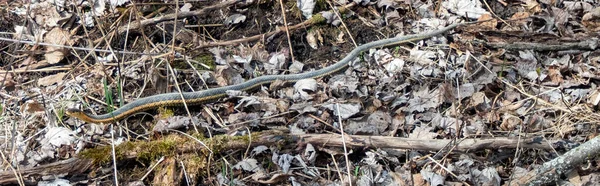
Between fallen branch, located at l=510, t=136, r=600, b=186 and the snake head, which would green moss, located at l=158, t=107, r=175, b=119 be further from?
fallen branch, located at l=510, t=136, r=600, b=186

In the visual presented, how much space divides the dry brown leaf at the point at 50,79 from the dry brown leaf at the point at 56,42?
0.18 meters

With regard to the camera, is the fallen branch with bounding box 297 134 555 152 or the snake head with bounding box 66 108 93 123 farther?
the snake head with bounding box 66 108 93 123

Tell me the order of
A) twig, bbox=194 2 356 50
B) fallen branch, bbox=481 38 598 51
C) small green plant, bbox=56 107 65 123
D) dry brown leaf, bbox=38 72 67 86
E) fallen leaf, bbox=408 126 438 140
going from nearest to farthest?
1. fallen leaf, bbox=408 126 438 140
2. small green plant, bbox=56 107 65 123
3. dry brown leaf, bbox=38 72 67 86
4. fallen branch, bbox=481 38 598 51
5. twig, bbox=194 2 356 50

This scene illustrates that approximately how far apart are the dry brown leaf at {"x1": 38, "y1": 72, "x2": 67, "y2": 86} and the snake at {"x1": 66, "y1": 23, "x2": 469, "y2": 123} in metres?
0.84

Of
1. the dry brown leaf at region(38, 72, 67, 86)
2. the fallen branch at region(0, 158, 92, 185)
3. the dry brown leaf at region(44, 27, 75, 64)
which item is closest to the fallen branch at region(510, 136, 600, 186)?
the fallen branch at region(0, 158, 92, 185)

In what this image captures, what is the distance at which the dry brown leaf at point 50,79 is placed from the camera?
16.7 ft

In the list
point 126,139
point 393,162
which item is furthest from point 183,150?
point 393,162

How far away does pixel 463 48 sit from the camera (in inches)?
211

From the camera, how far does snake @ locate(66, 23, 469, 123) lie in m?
4.50

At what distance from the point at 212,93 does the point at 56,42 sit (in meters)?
1.61

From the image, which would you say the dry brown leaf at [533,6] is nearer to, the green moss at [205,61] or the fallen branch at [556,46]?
the fallen branch at [556,46]

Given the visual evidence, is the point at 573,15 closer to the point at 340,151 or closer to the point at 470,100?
the point at 470,100

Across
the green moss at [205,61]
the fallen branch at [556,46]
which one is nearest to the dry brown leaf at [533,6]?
the fallen branch at [556,46]

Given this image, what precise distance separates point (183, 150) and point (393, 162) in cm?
147
